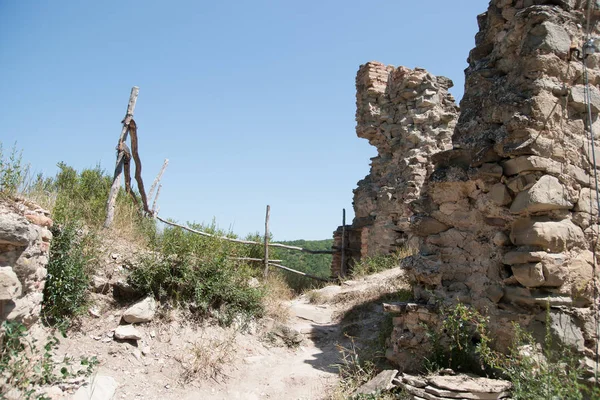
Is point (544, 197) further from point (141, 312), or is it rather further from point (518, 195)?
point (141, 312)

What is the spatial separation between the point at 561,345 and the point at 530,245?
835mm

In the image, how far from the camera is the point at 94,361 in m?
4.24

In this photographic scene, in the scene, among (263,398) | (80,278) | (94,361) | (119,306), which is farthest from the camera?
(119,306)

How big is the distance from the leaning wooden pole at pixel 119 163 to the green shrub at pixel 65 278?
1651 millimetres

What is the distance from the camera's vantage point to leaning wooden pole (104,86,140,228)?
23.0 feet

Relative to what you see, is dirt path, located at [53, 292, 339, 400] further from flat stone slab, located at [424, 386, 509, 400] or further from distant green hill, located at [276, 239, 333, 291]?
distant green hill, located at [276, 239, 333, 291]

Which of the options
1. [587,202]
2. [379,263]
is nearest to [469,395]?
[587,202]

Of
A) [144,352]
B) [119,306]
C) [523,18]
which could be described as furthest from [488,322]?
[119,306]

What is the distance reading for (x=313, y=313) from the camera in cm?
773

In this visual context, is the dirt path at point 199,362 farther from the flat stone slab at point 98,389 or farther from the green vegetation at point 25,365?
the green vegetation at point 25,365

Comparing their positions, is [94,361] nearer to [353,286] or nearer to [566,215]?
[566,215]

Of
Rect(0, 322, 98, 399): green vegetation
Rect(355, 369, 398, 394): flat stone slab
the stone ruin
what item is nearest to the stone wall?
Rect(0, 322, 98, 399): green vegetation

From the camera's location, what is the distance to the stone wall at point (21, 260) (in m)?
3.68

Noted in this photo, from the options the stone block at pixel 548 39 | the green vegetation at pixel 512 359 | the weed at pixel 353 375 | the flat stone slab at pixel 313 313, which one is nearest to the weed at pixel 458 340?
the green vegetation at pixel 512 359
